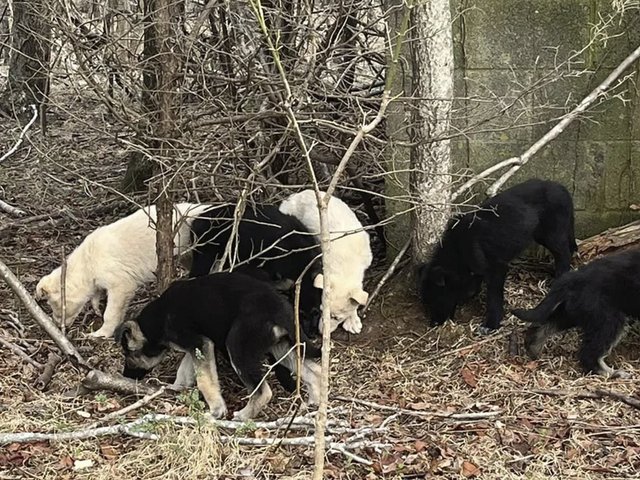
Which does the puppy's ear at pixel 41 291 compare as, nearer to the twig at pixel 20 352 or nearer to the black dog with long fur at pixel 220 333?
the twig at pixel 20 352

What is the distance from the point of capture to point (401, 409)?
6.32 metres

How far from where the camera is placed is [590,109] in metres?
8.48

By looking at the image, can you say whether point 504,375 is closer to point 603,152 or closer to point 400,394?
point 400,394

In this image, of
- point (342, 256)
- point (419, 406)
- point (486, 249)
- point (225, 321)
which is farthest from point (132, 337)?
point (486, 249)

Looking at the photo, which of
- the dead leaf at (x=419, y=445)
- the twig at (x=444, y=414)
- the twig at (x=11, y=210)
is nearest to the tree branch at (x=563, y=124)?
the twig at (x=444, y=414)

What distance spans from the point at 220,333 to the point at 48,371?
1.52m

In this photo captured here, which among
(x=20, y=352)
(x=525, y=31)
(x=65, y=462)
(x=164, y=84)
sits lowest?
(x=65, y=462)

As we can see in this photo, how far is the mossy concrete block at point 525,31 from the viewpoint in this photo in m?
8.30

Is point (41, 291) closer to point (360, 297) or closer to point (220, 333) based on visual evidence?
point (220, 333)

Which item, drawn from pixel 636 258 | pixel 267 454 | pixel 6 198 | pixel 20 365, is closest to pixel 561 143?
pixel 636 258

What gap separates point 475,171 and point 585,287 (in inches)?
80.6

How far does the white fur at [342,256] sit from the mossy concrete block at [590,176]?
6.96 feet

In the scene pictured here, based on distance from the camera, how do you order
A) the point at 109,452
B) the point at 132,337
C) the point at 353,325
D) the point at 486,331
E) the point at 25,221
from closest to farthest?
1. the point at 109,452
2. the point at 132,337
3. the point at 486,331
4. the point at 353,325
5. the point at 25,221

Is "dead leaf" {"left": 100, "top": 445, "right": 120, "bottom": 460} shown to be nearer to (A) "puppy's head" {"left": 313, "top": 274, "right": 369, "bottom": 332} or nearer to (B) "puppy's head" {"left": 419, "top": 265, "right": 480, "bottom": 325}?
(A) "puppy's head" {"left": 313, "top": 274, "right": 369, "bottom": 332}
